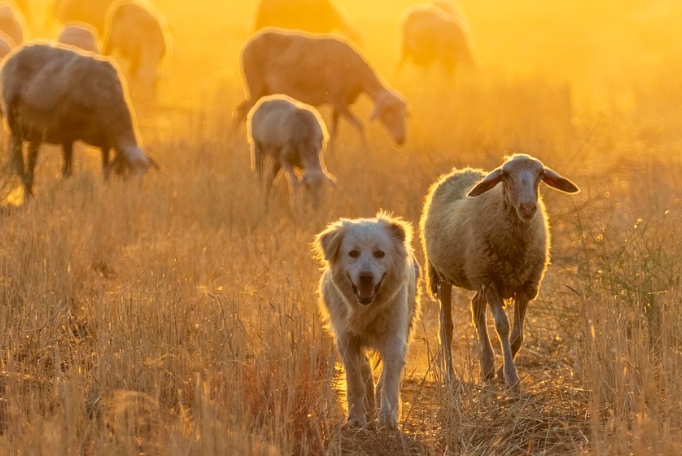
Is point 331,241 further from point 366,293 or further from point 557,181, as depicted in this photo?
point 557,181

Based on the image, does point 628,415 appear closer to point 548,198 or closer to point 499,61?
point 548,198

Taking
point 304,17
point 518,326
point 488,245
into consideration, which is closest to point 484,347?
point 518,326

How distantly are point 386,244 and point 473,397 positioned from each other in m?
0.94

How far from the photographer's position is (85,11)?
1140 inches

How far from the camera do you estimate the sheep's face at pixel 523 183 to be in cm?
717

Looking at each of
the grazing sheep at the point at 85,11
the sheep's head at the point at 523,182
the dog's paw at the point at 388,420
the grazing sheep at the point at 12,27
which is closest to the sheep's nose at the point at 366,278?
the dog's paw at the point at 388,420

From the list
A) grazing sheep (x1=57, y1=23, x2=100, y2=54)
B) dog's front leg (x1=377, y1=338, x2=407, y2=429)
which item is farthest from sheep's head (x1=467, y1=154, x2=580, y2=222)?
grazing sheep (x1=57, y1=23, x2=100, y2=54)

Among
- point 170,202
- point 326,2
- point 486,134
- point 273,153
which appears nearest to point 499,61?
point 326,2

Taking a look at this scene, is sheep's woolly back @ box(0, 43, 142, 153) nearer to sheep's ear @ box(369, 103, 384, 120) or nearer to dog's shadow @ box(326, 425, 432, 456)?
sheep's ear @ box(369, 103, 384, 120)

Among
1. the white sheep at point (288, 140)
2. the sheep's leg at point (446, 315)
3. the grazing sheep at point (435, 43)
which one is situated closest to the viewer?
the sheep's leg at point (446, 315)

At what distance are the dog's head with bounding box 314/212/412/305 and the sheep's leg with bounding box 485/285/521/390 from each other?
3.40ft

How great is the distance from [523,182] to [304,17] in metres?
19.9

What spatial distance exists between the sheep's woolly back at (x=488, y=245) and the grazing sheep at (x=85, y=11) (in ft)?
73.3

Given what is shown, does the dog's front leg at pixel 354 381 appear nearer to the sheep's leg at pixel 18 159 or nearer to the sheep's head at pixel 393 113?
the sheep's leg at pixel 18 159
